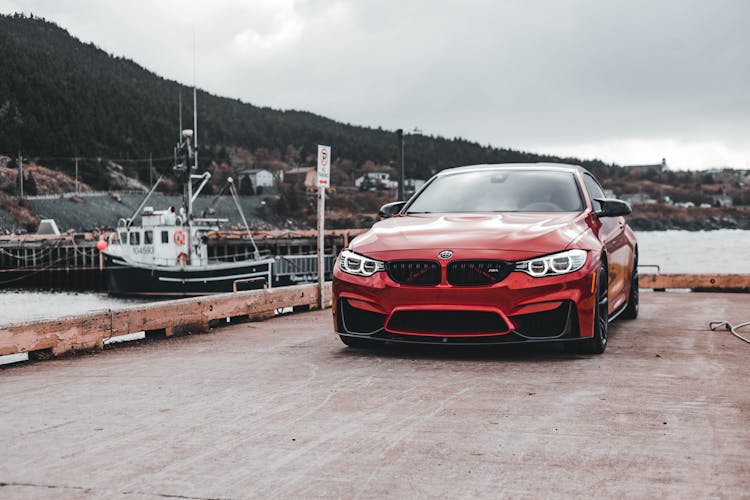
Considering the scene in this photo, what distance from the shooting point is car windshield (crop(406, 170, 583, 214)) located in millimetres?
7391

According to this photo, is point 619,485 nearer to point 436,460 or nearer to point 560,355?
point 436,460

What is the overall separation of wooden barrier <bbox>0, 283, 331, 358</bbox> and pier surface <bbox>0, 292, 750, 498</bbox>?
0.80 ft

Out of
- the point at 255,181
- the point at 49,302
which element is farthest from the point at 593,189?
the point at 255,181

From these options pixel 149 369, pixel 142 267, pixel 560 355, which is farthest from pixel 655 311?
pixel 142 267

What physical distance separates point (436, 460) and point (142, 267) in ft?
141

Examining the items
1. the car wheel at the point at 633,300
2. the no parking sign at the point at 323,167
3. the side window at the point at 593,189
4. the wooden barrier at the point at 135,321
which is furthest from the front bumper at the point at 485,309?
the no parking sign at the point at 323,167

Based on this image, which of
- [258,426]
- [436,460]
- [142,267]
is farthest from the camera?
[142,267]

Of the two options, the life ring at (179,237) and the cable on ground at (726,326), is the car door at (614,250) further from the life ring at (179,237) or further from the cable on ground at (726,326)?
the life ring at (179,237)

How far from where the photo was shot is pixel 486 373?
5.89 meters

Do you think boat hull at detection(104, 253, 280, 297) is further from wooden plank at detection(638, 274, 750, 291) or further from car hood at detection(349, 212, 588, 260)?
car hood at detection(349, 212, 588, 260)

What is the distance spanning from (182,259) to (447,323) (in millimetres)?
39044

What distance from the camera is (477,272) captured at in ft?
20.3

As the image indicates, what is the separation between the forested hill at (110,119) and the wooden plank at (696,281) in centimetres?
→ 12944

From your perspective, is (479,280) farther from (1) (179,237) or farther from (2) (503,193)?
(1) (179,237)
